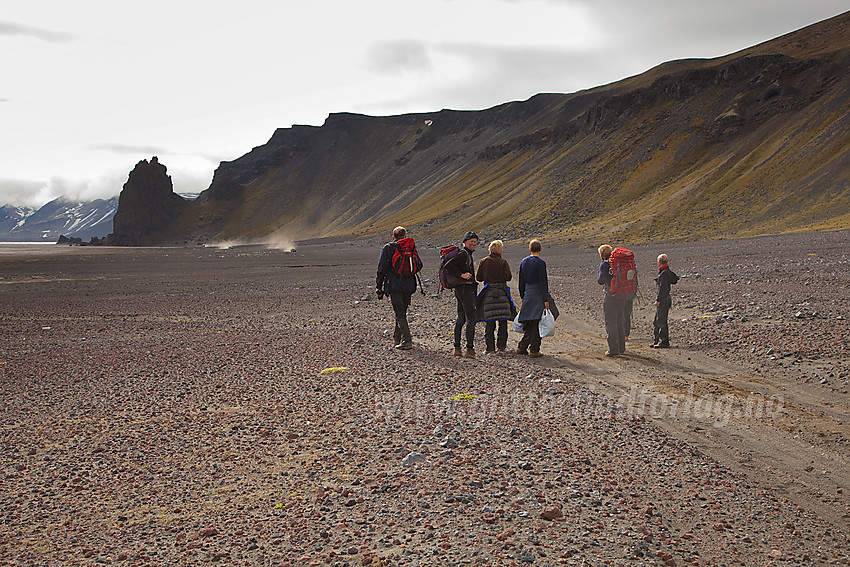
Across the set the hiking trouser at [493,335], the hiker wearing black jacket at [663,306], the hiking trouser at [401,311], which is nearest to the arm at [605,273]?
the hiker wearing black jacket at [663,306]

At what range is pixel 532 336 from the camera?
Result: 437 inches

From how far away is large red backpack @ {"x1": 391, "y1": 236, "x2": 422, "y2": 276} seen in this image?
452 inches

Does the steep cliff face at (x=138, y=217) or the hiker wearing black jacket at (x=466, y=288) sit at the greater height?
the steep cliff face at (x=138, y=217)

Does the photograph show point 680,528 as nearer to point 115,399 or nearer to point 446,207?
point 115,399

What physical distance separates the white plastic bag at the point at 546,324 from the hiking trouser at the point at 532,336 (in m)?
0.07

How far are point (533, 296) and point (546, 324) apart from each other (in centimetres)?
54

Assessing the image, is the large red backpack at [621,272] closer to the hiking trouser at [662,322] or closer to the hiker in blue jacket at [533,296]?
the hiking trouser at [662,322]

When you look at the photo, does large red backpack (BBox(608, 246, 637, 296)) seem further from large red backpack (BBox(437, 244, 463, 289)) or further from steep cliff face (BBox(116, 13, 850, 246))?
steep cliff face (BBox(116, 13, 850, 246))

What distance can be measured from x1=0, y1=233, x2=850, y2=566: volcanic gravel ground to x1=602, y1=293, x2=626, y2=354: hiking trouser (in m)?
0.47

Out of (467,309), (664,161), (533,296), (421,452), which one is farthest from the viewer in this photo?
(664,161)

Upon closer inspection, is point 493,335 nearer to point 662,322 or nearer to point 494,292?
point 494,292

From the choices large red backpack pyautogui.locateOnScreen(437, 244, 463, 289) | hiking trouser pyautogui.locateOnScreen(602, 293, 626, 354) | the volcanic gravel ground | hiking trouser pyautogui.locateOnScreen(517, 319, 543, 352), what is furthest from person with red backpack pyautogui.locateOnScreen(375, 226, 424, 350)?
hiking trouser pyautogui.locateOnScreen(602, 293, 626, 354)

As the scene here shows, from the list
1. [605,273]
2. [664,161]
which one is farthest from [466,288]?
[664,161]

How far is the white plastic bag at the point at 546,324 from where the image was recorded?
36.1 feet
